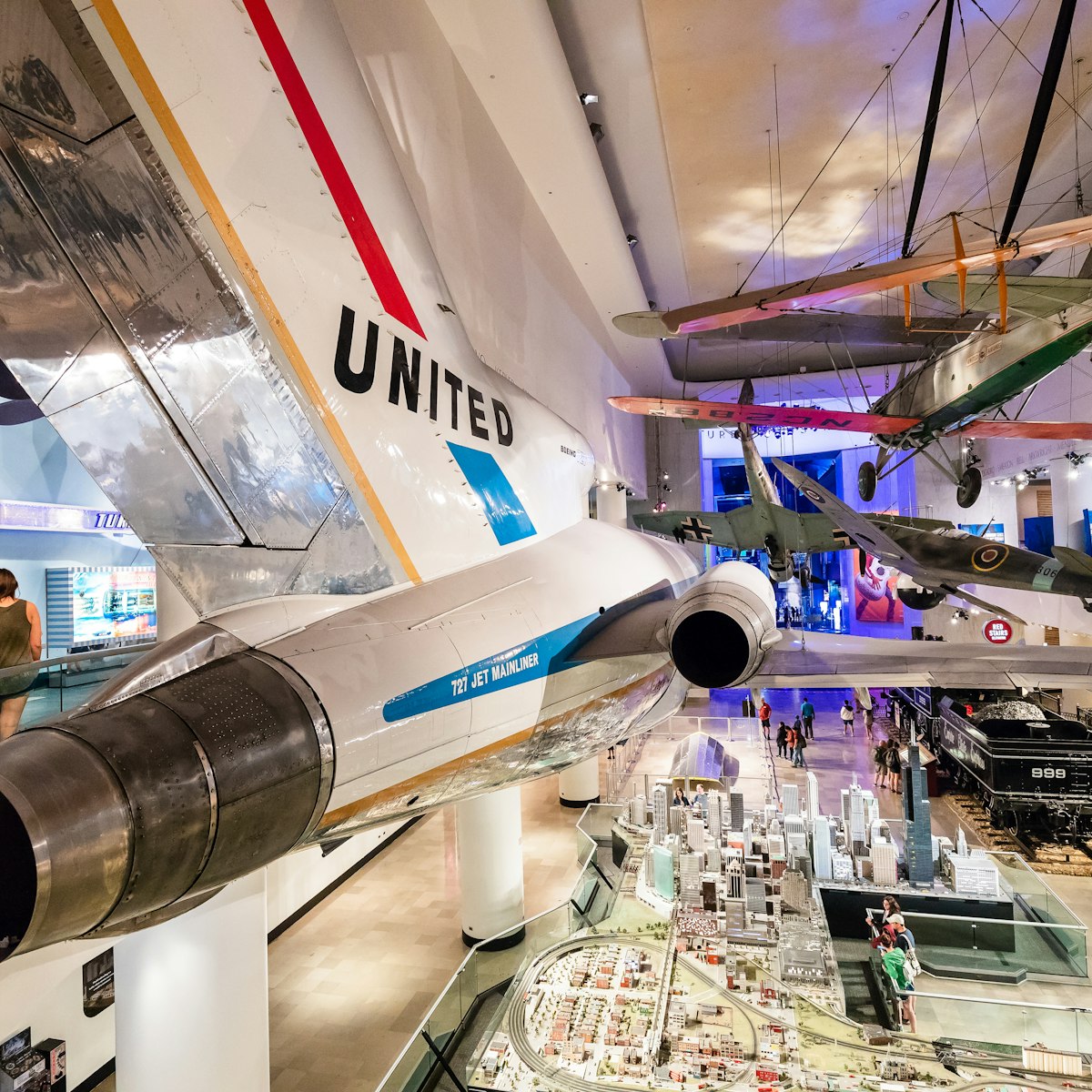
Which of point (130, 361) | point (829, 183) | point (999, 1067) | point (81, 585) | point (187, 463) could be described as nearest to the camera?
point (130, 361)

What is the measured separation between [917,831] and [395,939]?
710cm

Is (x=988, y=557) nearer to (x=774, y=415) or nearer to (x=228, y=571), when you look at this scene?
(x=774, y=415)

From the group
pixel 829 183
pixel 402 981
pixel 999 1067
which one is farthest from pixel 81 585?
pixel 829 183

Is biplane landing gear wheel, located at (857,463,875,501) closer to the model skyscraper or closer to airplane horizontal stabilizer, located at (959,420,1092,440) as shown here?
airplane horizontal stabilizer, located at (959,420,1092,440)

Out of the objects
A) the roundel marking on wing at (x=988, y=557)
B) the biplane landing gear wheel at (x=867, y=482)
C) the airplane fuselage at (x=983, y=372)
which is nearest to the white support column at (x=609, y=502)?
the biplane landing gear wheel at (x=867, y=482)

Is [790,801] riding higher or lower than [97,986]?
higher

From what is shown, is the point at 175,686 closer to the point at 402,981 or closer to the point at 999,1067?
the point at 999,1067

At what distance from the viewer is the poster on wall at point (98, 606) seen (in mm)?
7195

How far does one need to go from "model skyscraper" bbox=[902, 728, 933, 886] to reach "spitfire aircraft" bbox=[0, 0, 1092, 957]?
25.4 feet

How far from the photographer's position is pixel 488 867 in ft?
30.2

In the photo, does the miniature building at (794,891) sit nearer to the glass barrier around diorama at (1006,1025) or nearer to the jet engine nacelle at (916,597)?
the glass barrier around diorama at (1006,1025)

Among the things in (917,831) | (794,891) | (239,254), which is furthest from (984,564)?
(239,254)

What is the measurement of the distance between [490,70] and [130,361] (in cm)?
539

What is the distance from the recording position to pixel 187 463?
2.53m
